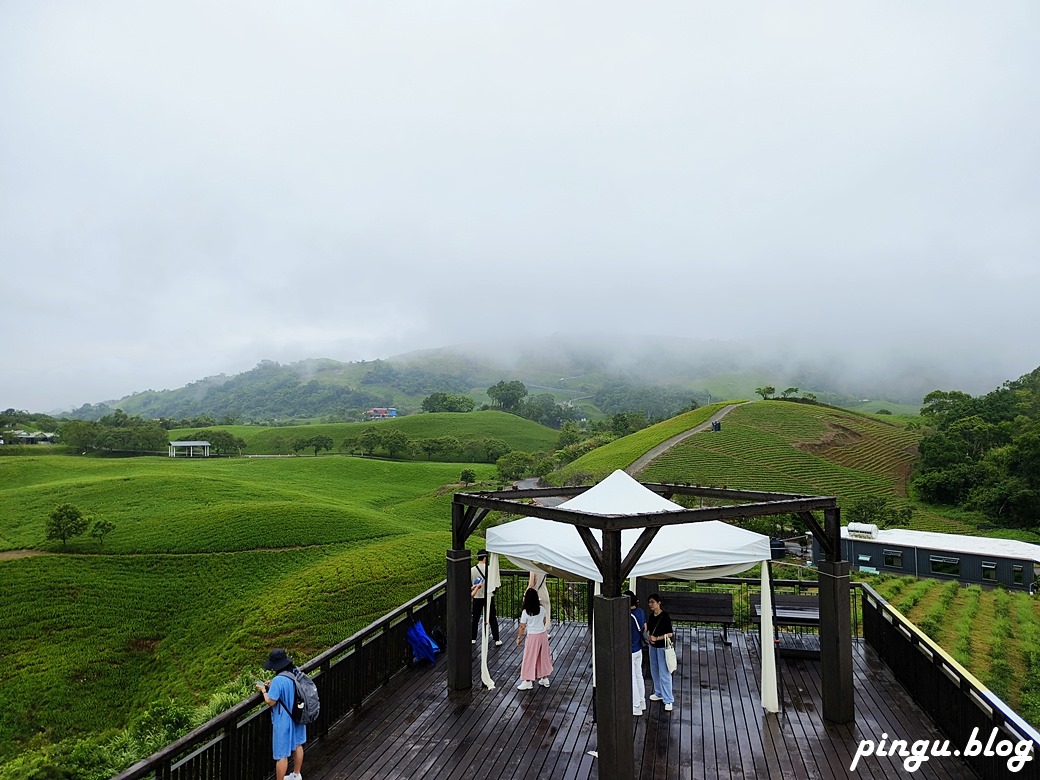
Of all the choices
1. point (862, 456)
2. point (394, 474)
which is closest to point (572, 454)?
point (394, 474)

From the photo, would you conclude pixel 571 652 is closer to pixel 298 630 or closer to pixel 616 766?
pixel 616 766

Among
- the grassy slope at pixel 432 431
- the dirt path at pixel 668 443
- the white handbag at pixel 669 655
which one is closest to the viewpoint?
the white handbag at pixel 669 655

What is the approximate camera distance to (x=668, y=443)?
218 ft

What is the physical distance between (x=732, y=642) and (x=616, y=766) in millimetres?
5659

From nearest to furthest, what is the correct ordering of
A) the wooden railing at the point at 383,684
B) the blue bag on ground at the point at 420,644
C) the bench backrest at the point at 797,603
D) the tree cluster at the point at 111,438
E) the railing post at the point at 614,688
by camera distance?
the wooden railing at the point at 383,684 → the railing post at the point at 614,688 → the blue bag on ground at the point at 420,644 → the bench backrest at the point at 797,603 → the tree cluster at the point at 111,438

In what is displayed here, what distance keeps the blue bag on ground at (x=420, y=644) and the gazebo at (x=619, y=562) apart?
0.95 metres

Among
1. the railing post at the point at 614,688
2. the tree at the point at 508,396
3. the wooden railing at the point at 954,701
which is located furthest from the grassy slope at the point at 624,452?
the tree at the point at 508,396

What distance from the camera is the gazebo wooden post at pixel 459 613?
8.18 m

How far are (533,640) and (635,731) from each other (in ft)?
5.85

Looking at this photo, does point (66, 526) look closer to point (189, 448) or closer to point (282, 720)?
point (282, 720)

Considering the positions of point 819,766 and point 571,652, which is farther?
point 571,652

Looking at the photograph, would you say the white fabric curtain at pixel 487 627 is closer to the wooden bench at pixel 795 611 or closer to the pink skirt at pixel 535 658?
the pink skirt at pixel 535 658

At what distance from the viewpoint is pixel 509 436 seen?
355 ft

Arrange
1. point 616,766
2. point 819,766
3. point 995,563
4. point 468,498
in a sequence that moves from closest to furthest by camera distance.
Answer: point 616,766
point 819,766
point 468,498
point 995,563
